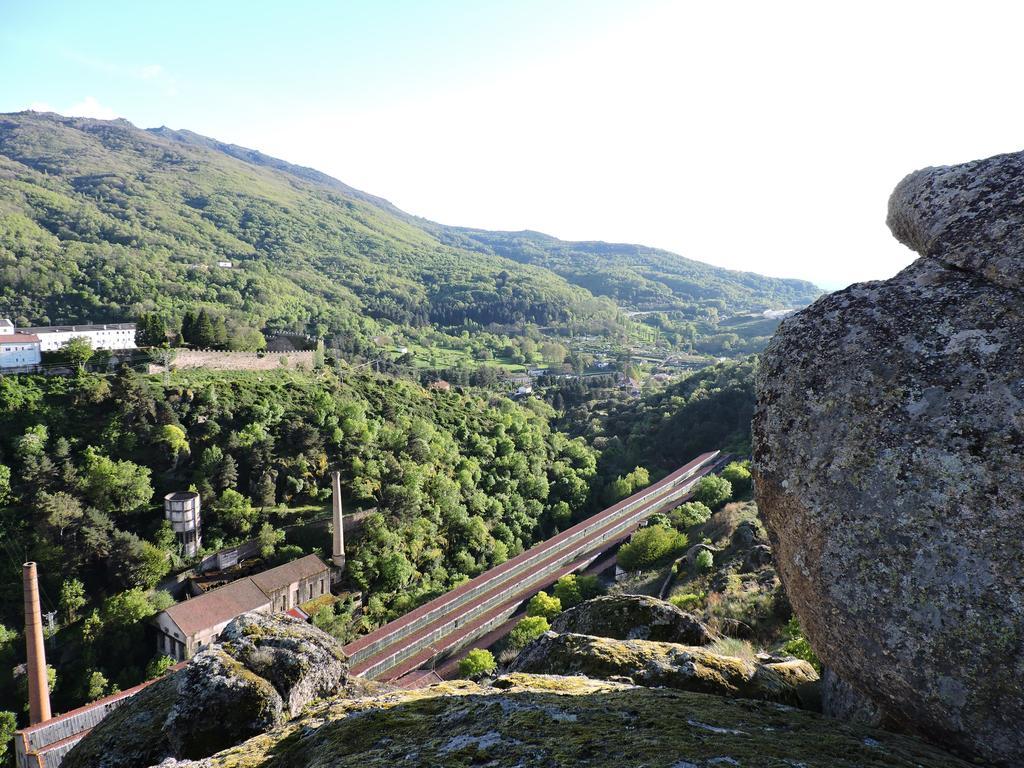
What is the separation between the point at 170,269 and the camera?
338ft

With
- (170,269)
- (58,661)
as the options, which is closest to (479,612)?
(58,661)

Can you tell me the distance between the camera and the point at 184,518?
32906 millimetres

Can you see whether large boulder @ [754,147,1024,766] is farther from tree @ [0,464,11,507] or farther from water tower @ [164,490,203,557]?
tree @ [0,464,11,507]

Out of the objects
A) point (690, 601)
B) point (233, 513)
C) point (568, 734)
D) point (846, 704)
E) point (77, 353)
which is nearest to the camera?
point (568, 734)

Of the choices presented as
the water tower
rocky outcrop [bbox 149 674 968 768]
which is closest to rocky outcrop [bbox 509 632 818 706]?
rocky outcrop [bbox 149 674 968 768]

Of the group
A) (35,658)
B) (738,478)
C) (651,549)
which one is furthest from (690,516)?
(35,658)

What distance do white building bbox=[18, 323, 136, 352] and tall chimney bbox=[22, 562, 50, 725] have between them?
28026 millimetres

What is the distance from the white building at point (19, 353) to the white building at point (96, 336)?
3202 mm

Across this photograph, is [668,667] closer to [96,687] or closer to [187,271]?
[96,687]

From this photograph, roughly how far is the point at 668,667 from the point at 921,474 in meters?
3.14

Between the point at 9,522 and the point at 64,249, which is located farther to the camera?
the point at 64,249

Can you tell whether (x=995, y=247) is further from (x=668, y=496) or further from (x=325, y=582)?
(x=668, y=496)

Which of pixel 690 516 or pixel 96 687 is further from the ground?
pixel 690 516

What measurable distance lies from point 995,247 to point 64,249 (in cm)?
12685
